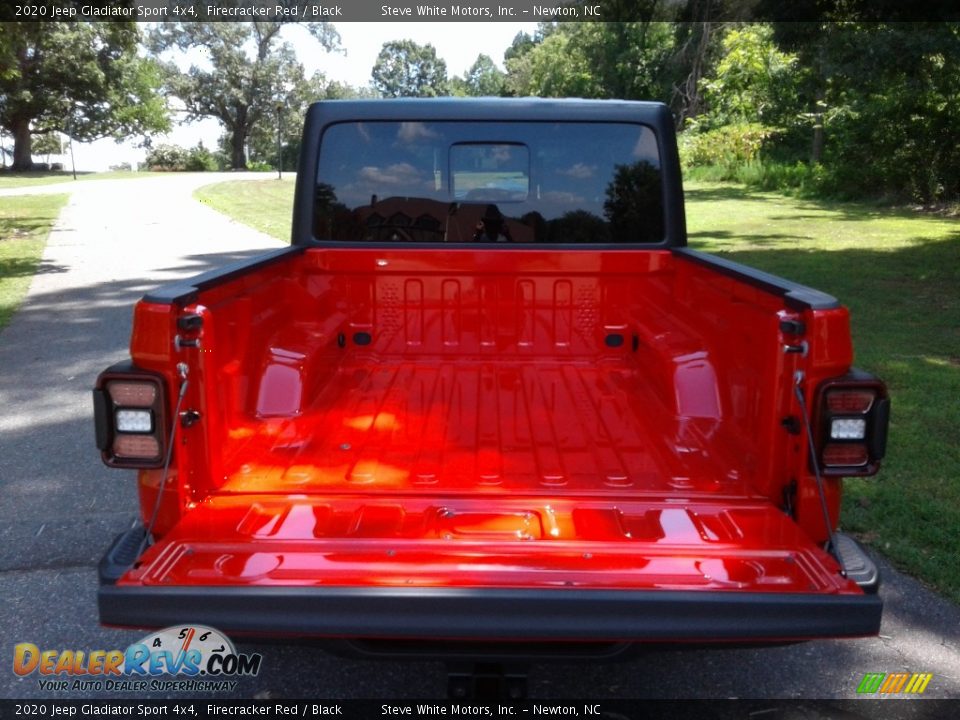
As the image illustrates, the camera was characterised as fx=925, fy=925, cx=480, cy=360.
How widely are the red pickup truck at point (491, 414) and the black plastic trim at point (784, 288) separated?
12 millimetres

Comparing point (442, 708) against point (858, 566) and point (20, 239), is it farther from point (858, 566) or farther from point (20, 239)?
point (20, 239)

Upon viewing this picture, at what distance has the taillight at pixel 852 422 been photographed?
8.55 feet

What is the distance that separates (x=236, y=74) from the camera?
61.4m

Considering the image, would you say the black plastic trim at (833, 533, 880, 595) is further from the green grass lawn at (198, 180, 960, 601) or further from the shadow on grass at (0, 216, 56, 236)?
the shadow on grass at (0, 216, 56, 236)

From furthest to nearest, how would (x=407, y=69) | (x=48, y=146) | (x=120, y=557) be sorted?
1. (x=407, y=69)
2. (x=48, y=146)
3. (x=120, y=557)

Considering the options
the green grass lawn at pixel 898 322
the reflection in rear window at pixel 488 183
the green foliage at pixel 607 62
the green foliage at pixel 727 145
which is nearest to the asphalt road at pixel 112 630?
the green grass lawn at pixel 898 322

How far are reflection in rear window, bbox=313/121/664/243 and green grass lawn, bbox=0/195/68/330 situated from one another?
21.1ft

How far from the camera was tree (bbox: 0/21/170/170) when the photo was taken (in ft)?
146

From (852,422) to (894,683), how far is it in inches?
49.6

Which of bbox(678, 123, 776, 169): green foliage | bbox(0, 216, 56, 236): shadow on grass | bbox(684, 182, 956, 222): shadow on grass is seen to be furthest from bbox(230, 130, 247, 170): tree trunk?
bbox(0, 216, 56, 236): shadow on grass

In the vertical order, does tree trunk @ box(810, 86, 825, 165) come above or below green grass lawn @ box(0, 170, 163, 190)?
above

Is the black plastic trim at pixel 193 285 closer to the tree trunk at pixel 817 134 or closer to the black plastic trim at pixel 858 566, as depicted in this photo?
the black plastic trim at pixel 858 566

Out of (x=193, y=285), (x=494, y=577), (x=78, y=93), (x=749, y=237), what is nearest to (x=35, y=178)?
(x=78, y=93)

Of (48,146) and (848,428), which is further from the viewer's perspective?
(48,146)
